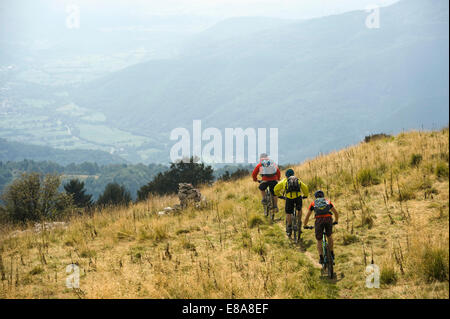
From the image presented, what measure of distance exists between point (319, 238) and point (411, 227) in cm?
234

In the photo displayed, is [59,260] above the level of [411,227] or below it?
below

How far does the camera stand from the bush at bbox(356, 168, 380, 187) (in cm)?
1423

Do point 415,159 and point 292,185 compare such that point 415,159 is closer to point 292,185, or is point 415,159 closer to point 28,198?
point 292,185

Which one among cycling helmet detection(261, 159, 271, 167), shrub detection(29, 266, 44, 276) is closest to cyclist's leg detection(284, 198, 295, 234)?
cycling helmet detection(261, 159, 271, 167)

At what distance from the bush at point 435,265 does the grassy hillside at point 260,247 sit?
2 centimetres

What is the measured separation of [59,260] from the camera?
35.1 feet

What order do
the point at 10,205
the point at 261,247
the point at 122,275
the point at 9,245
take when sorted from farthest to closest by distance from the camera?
the point at 10,205
the point at 9,245
the point at 261,247
the point at 122,275

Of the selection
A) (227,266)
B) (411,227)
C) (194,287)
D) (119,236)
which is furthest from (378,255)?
(119,236)

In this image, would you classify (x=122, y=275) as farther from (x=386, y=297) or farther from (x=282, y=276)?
(x=386, y=297)

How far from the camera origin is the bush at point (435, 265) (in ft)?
22.6

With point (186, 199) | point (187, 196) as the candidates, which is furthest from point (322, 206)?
point (187, 196)

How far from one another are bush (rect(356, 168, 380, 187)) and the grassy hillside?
A: 4cm

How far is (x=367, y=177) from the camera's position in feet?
Result: 47.4

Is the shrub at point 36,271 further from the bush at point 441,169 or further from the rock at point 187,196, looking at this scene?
the bush at point 441,169
